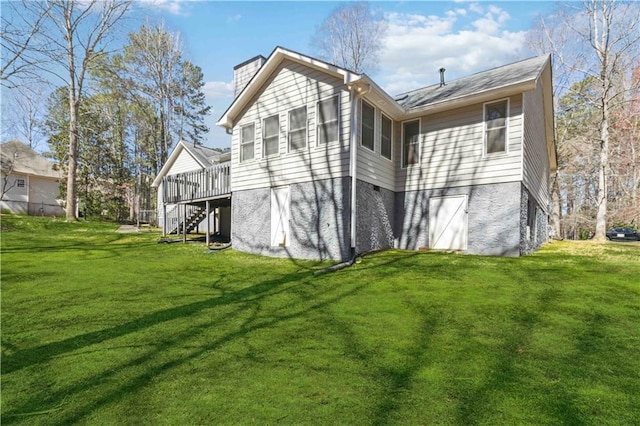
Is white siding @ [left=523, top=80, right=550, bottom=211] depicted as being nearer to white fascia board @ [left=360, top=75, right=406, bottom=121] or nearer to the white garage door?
the white garage door

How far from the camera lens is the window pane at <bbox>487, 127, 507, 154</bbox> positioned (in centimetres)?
913

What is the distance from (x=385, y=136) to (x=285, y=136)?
3.19 m

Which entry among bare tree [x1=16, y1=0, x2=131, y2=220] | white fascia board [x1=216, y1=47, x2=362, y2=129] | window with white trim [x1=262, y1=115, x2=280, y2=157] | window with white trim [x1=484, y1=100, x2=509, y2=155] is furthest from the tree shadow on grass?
bare tree [x1=16, y1=0, x2=131, y2=220]

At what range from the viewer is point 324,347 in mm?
3672

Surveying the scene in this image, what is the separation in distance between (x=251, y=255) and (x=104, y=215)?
74.4ft

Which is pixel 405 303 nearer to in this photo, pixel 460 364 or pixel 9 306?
pixel 460 364

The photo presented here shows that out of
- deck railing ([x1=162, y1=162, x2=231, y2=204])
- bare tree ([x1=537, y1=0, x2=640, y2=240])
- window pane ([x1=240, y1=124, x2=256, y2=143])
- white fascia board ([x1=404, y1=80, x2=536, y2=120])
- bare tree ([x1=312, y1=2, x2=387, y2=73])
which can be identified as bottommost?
deck railing ([x1=162, y1=162, x2=231, y2=204])

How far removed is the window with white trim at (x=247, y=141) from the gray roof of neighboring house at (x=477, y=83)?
16.9 ft

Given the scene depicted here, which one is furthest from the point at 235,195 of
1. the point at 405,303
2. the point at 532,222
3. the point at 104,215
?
the point at 104,215

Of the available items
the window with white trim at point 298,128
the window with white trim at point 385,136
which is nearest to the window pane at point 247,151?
the window with white trim at point 298,128

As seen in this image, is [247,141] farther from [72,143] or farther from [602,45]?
[602,45]

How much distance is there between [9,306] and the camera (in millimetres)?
4973

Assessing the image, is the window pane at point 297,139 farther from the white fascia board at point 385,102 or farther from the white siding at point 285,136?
the white fascia board at point 385,102

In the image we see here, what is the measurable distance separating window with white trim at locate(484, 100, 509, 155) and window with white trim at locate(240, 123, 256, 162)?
729 centimetres
